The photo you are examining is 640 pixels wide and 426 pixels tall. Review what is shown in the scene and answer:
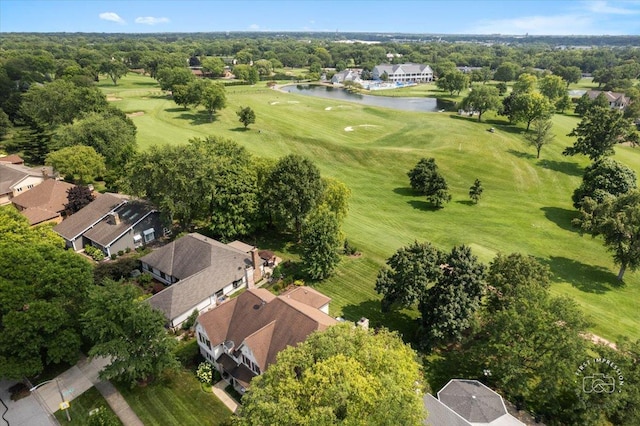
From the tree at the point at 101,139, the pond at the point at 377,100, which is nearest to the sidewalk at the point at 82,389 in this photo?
the tree at the point at 101,139

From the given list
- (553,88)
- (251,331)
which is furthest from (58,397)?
(553,88)

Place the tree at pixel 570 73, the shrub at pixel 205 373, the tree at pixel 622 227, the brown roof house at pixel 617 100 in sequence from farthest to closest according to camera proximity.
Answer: the tree at pixel 570 73, the brown roof house at pixel 617 100, the tree at pixel 622 227, the shrub at pixel 205 373

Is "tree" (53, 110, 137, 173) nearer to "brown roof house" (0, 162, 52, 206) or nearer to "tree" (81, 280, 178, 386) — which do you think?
"brown roof house" (0, 162, 52, 206)

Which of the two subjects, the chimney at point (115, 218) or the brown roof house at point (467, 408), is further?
the chimney at point (115, 218)

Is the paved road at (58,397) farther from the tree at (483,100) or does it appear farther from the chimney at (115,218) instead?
the tree at (483,100)

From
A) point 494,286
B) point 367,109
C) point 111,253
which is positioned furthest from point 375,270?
point 367,109

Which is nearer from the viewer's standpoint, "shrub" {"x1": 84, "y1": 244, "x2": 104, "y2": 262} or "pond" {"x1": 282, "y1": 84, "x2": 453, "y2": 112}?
"shrub" {"x1": 84, "y1": 244, "x2": 104, "y2": 262}

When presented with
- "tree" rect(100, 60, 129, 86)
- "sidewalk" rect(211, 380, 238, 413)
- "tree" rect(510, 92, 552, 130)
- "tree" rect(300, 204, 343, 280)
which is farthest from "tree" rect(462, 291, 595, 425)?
"tree" rect(100, 60, 129, 86)
